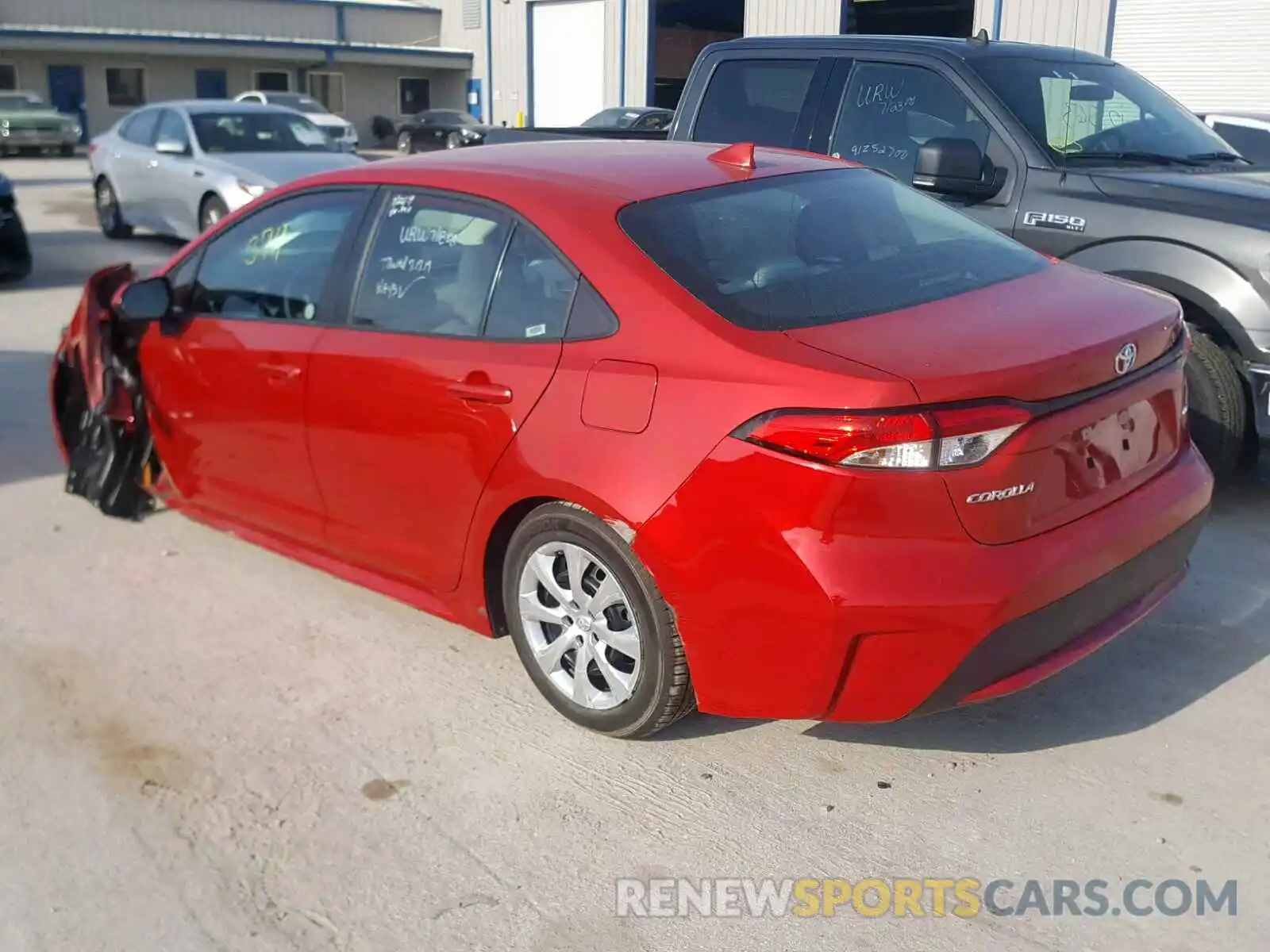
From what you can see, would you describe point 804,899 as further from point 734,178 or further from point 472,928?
point 734,178

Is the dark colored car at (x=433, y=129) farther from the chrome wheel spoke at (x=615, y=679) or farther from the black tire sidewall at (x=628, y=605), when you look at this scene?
the chrome wheel spoke at (x=615, y=679)

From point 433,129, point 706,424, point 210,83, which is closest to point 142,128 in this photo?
point 706,424

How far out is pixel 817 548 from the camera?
301cm

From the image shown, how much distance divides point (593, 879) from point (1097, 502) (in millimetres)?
1632

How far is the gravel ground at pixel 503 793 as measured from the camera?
2922mm

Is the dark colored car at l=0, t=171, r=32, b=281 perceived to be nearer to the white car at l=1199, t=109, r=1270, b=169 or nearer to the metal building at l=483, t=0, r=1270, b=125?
the white car at l=1199, t=109, r=1270, b=169

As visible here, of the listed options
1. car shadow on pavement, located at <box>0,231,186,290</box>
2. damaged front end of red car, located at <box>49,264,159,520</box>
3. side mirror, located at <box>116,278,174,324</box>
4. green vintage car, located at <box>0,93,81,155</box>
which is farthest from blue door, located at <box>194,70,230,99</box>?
side mirror, located at <box>116,278,174,324</box>

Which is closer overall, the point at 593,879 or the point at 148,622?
the point at 593,879

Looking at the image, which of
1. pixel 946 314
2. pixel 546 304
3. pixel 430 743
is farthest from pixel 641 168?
pixel 430 743

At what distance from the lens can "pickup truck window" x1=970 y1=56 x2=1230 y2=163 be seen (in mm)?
5863

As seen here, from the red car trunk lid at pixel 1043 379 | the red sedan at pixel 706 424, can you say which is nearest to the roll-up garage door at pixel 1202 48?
the red sedan at pixel 706 424

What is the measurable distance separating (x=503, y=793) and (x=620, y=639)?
530 millimetres

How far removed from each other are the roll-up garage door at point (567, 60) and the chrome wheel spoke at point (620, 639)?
31.5 m

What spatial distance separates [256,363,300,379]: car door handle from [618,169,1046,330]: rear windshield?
4.64 feet
